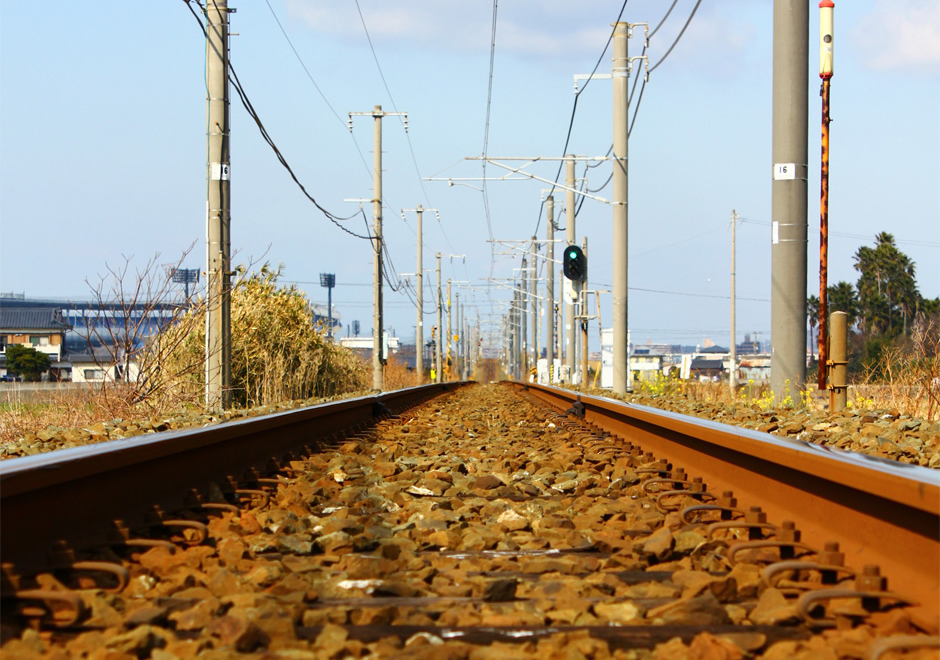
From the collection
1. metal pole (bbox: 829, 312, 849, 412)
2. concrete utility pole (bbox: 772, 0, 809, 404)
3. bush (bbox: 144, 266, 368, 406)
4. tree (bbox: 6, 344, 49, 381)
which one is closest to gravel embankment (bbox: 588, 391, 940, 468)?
metal pole (bbox: 829, 312, 849, 412)

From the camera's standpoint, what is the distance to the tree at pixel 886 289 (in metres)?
74.6

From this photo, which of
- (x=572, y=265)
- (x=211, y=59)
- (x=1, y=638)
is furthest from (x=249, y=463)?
(x=572, y=265)

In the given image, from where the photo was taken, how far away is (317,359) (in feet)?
67.9

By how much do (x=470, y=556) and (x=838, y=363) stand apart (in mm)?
6862

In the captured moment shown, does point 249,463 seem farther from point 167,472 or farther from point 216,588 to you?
point 216,588

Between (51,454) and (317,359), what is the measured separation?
16878 millimetres

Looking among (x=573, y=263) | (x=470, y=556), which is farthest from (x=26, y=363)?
(x=470, y=556)

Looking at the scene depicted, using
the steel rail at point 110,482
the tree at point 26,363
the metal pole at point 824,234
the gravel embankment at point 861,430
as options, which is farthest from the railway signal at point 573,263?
the tree at point 26,363

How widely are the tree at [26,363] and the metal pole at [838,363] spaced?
5969 cm

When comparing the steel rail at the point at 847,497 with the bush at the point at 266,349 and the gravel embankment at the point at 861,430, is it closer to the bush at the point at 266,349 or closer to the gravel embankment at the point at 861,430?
the gravel embankment at the point at 861,430

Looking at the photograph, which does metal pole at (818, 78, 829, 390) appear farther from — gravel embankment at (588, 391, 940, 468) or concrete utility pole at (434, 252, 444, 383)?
concrete utility pole at (434, 252, 444, 383)

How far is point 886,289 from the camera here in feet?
252

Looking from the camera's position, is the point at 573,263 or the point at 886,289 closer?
the point at 573,263

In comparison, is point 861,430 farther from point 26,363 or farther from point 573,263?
point 26,363
